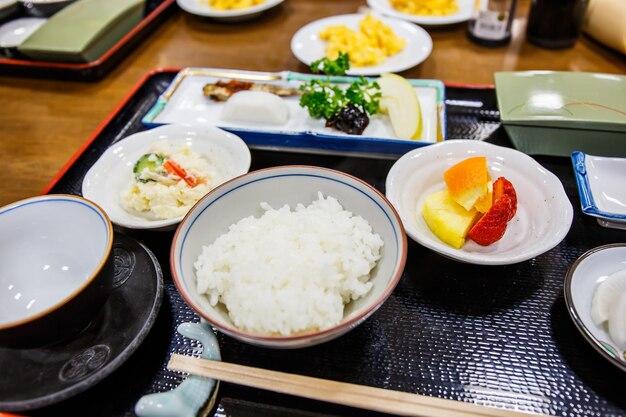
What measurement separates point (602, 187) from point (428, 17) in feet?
5.68

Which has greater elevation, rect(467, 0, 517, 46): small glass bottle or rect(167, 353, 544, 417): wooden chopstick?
rect(467, 0, 517, 46): small glass bottle

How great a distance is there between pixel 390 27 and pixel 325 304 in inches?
83.3

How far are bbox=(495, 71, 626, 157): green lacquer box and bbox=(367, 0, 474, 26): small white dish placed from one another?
43.9 inches

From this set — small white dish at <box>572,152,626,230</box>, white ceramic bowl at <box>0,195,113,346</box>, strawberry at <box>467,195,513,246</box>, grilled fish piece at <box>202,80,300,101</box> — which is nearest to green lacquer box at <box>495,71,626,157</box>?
small white dish at <box>572,152,626,230</box>

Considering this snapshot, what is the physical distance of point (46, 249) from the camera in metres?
1.25

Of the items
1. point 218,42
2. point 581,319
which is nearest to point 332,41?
point 218,42

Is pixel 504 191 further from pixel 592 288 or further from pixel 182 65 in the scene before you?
pixel 182 65

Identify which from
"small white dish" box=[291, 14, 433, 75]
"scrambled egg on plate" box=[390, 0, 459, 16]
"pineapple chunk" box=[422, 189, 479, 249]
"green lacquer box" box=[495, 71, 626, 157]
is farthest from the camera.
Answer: "scrambled egg on plate" box=[390, 0, 459, 16]

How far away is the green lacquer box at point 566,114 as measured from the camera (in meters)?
1.58

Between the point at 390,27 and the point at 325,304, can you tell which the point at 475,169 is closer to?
the point at 325,304

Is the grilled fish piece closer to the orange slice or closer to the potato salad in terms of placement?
the potato salad

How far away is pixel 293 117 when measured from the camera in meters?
1.96

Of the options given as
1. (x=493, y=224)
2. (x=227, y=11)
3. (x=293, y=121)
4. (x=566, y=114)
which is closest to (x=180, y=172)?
(x=293, y=121)

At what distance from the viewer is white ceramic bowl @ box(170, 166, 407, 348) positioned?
0.96m
